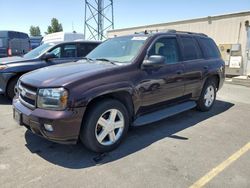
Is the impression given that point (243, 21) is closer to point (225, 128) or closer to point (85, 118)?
point (225, 128)

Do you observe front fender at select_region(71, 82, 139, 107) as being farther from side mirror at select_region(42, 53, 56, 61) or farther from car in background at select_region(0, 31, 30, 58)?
car in background at select_region(0, 31, 30, 58)

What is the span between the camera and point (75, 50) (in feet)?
24.8

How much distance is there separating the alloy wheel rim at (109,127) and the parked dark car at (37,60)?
3.72 m

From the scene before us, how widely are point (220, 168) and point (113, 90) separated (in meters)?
1.81

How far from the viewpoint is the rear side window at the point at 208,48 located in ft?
18.3

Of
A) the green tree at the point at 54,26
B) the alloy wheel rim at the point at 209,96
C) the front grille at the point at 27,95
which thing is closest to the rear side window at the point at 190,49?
the alloy wheel rim at the point at 209,96

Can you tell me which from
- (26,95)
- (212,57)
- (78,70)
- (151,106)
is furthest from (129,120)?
(212,57)

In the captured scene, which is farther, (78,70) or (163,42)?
(163,42)

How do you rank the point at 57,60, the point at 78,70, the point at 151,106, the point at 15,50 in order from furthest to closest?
the point at 15,50 < the point at 57,60 < the point at 151,106 < the point at 78,70

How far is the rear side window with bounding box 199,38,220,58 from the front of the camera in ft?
18.3

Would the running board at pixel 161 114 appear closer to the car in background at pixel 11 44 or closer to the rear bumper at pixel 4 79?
the rear bumper at pixel 4 79

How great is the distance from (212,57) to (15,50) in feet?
33.2

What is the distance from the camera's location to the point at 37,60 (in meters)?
6.57

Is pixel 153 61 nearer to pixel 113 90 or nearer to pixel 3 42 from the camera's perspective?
pixel 113 90
